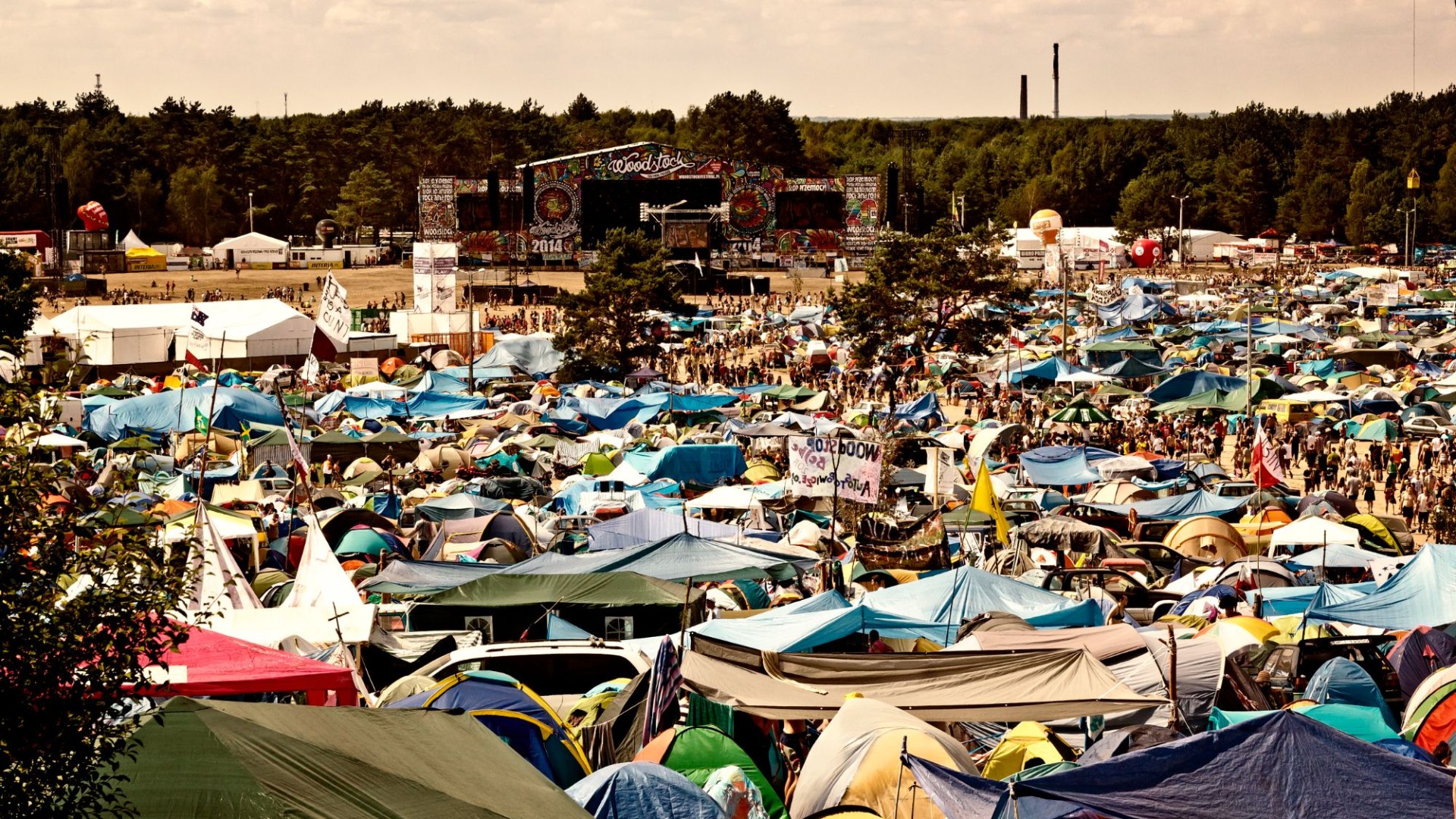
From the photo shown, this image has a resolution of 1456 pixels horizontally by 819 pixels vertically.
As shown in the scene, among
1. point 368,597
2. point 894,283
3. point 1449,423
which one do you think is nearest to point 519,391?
point 894,283

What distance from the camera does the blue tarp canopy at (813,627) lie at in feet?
38.4

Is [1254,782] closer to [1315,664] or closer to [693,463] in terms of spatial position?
[1315,664]

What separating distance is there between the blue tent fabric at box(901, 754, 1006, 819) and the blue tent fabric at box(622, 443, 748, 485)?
16412mm

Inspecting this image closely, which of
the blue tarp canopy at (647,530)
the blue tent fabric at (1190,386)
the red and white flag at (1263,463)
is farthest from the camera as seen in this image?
the blue tent fabric at (1190,386)

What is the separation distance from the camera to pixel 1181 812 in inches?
285

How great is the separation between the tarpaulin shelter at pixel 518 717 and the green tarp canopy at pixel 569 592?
3.56 metres

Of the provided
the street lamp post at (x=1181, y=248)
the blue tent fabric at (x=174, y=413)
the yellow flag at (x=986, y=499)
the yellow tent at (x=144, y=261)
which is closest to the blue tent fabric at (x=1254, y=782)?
the yellow flag at (x=986, y=499)

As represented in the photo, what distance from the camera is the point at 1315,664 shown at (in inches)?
455

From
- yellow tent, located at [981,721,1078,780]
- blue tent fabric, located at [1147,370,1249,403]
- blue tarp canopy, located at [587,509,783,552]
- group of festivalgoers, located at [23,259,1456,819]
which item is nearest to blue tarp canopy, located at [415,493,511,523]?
group of festivalgoers, located at [23,259,1456,819]

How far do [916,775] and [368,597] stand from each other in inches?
336

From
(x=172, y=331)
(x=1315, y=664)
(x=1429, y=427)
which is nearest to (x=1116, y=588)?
(x=1315, y=664)

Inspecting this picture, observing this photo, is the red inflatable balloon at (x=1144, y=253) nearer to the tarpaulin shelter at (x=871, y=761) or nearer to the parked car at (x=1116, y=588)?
the parked car at (x=1116, y=588)

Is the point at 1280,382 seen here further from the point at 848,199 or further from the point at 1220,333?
the point at 848,199

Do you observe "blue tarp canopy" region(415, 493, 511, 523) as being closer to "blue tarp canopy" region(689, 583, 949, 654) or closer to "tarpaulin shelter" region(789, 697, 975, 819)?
"blue tarp canopy" region(689, 583, 949, 654)
